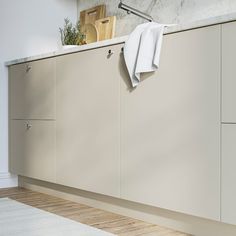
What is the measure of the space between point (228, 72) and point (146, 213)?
867 millimetres

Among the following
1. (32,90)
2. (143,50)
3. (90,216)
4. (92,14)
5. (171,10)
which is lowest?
(90,216)

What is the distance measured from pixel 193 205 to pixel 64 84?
47.0 inches

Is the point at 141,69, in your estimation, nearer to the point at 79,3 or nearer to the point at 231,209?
the point at 231,209

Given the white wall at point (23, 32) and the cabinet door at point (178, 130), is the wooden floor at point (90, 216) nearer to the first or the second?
the cabinet door at point (178, 130)

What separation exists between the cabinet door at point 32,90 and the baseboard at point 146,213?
0.52m

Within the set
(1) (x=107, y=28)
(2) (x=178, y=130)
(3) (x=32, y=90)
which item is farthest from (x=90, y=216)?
(1) (x=107, y=28)

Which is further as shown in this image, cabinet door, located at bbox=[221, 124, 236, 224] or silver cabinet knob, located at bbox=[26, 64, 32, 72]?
silver cabinet knob, located at bbox=[26, 64, 32, 72]

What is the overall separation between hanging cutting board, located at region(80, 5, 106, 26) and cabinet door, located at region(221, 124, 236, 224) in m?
1.79

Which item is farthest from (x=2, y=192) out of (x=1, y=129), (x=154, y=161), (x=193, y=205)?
(x=193, y=205)

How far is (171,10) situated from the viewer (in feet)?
8.70

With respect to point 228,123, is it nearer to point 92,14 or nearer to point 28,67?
point 28,67

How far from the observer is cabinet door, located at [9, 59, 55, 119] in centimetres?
269

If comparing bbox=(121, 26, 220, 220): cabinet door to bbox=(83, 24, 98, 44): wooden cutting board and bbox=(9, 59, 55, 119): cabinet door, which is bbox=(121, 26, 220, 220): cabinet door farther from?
bbox=(83, 24, 98, 44): wooden cutting board

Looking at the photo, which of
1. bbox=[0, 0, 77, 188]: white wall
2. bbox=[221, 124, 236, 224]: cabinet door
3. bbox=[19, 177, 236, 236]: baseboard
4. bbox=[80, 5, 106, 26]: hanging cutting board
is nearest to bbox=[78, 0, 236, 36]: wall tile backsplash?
bbox=[80, 5, 106, 26]: hanging cutting board
